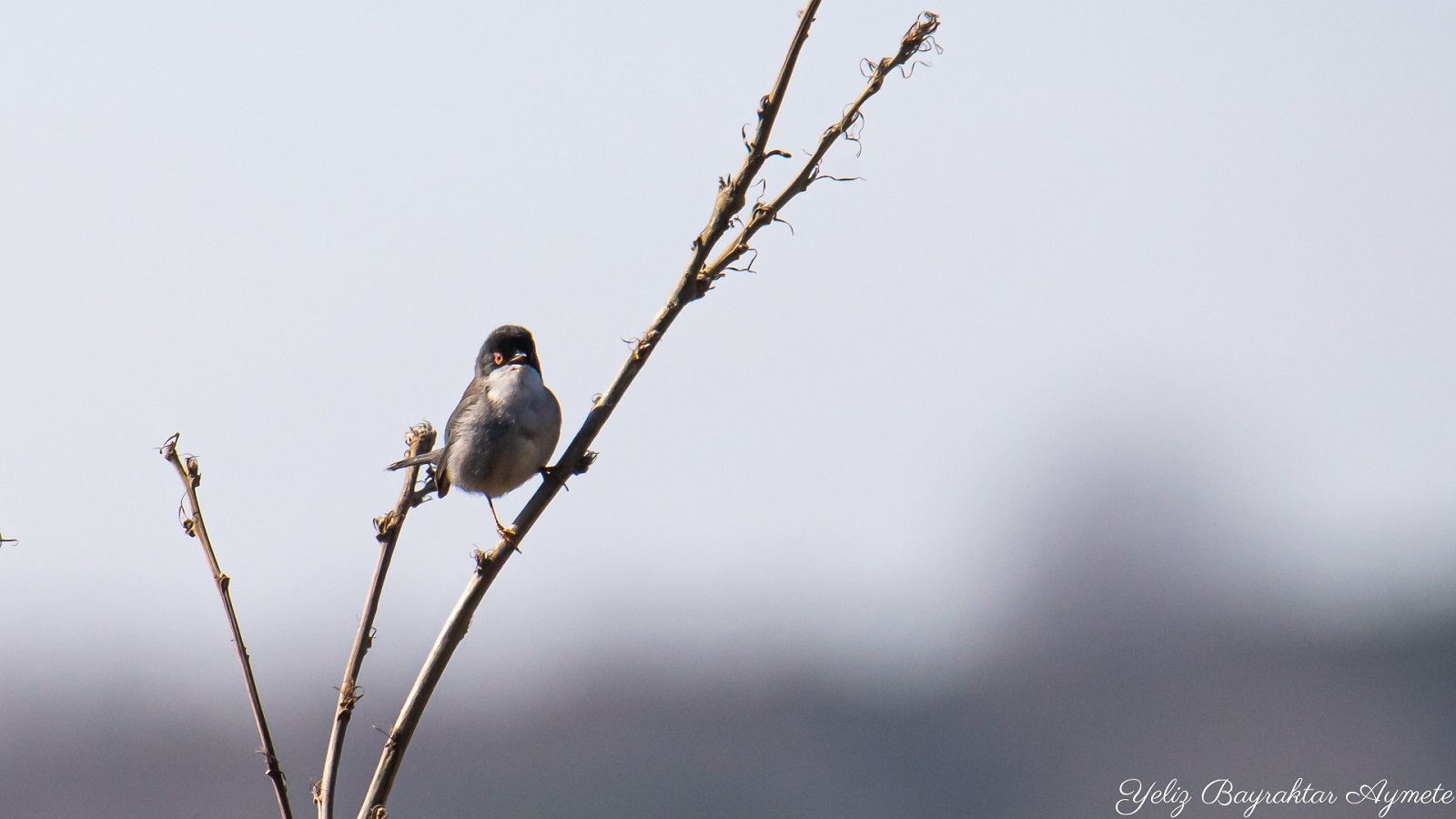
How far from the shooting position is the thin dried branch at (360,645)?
2.83 meters

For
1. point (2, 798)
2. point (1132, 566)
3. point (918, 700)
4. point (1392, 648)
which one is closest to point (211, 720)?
point (2, 798)

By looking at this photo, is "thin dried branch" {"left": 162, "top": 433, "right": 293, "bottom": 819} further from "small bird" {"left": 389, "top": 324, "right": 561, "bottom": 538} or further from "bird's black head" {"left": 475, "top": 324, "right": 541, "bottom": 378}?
"bird's black head" {"left": 475, "top": 324, "right": 541, "bottom": 378}

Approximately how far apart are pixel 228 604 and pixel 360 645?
0.25 metres

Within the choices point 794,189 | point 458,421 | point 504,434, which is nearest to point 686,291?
point 794,189

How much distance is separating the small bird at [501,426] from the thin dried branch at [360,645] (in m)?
3.50

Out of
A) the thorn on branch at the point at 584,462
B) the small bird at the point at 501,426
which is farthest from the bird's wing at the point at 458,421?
the thorn on branch at the point at 584,462

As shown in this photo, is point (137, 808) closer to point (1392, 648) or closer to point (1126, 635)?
point (1392, 648)

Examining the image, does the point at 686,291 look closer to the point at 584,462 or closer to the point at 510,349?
the point at 584,462

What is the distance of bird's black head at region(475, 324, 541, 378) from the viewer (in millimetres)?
7672

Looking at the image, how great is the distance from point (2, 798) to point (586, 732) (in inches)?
690

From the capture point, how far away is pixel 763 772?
4516 cm

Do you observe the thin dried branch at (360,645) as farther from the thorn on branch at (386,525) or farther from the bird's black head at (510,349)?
the bird's black head at (510,349)

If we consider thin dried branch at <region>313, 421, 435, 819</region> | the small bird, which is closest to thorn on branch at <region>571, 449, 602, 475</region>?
thin dried branch at <region>313, 421, 435, 819</region>

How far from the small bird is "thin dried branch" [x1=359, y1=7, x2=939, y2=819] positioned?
3.75m
